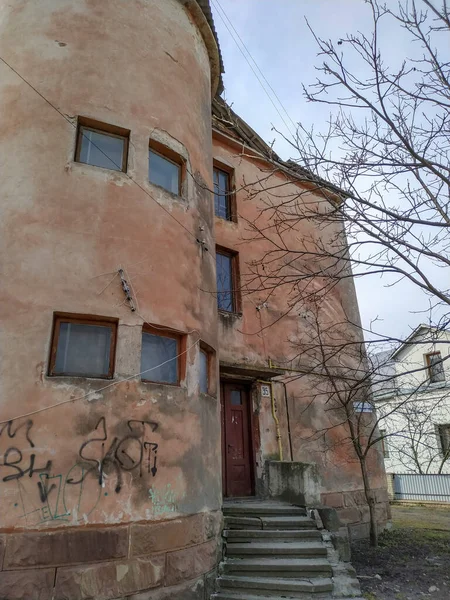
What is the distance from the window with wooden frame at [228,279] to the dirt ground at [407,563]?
6428 millimetres

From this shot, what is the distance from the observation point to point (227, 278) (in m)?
12.0

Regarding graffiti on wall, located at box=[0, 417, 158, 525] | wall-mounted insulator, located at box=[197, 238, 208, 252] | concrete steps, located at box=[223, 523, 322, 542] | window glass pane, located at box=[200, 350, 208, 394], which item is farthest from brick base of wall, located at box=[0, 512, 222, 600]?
wall-mounted insulator, located at box=[197, 238, 208, 252]

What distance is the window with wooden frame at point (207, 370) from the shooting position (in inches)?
304

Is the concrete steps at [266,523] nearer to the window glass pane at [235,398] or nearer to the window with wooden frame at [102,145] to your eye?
the window glass pane at [235,398]

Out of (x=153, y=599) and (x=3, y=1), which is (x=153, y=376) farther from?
(x=3, y=1)

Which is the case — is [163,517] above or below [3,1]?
below

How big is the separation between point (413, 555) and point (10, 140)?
1156 cm

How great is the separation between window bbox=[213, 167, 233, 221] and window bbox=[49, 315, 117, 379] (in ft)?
22.7

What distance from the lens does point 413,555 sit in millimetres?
9898

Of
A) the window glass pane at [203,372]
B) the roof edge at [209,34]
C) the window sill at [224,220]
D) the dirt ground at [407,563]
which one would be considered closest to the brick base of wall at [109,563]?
the window glass pane at [203,372]

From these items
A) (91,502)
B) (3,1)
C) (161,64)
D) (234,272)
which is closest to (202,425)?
(91,502)

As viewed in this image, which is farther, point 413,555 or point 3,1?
point 413,555

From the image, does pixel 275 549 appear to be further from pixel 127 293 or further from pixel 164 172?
pixel 164 172

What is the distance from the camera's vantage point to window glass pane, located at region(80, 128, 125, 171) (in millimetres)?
7309
